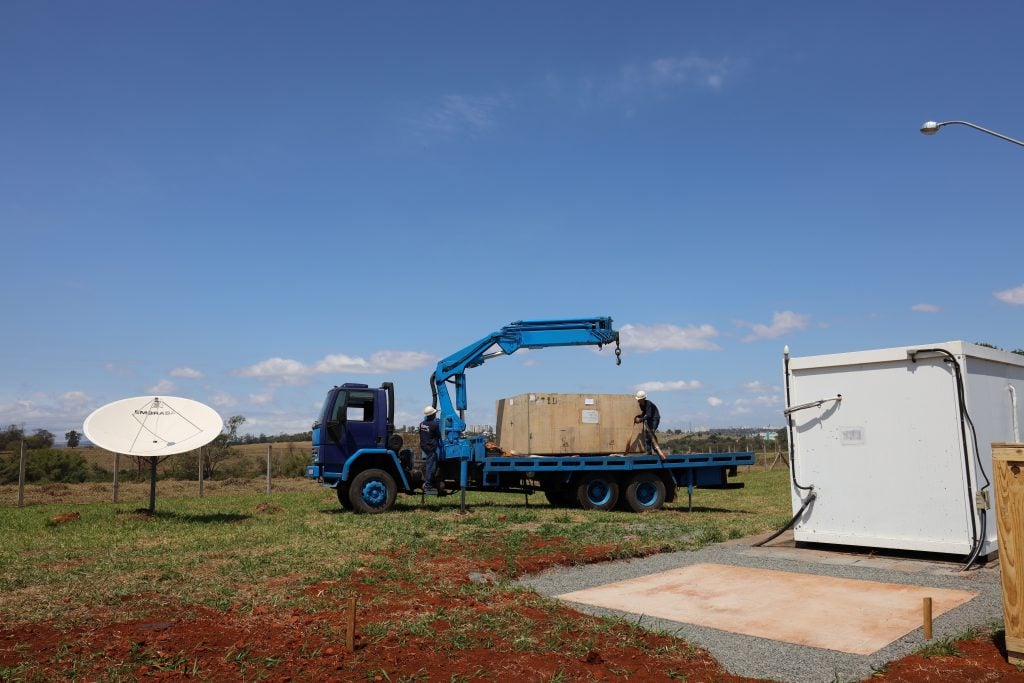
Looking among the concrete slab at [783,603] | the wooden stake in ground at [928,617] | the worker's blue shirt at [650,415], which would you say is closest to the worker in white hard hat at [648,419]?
the worker's blue shirt at [650,415]

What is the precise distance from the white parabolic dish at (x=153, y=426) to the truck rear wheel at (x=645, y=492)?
358 inches

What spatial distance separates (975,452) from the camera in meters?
9.70

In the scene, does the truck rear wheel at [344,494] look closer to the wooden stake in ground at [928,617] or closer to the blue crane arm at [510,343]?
the blue crane arm at [510,343]

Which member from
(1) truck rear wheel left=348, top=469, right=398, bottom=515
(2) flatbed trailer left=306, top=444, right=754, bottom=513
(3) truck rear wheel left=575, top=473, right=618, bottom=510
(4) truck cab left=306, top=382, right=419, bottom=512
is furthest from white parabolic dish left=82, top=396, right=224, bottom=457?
(3) truck rear wheel left=575, top=473, right=618, bottom=510

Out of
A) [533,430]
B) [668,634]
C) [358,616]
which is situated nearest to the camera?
[668,634]

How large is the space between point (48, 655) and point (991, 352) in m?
11.5

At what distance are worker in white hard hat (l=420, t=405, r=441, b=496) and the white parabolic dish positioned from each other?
175 inches

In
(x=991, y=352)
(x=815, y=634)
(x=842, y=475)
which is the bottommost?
(x=815, y=634)

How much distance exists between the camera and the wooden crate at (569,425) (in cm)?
1742

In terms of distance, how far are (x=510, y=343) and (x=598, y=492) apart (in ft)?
13.1

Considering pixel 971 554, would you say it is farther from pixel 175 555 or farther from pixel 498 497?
pixel 498 497

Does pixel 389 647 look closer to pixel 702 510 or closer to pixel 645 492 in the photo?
pixel 645 492

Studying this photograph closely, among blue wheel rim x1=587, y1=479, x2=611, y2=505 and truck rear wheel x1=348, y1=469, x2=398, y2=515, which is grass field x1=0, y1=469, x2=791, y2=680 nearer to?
truck rear wheel x1=348, y1=469, x2=398, y2=515

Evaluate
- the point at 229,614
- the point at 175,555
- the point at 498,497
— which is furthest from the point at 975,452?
the point at 498,497
